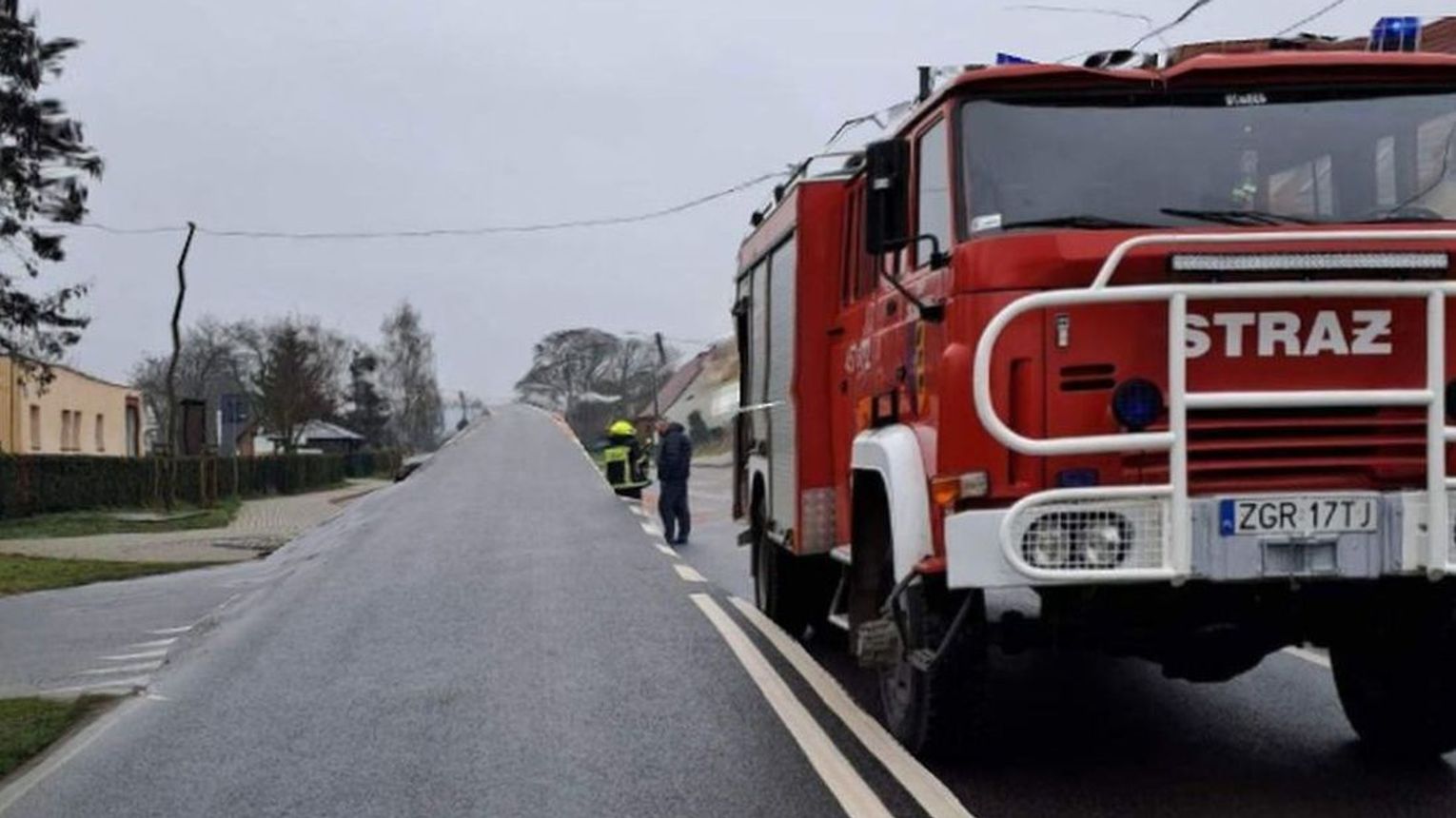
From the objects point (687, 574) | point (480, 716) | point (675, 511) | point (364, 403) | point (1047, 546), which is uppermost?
point (364, 403)

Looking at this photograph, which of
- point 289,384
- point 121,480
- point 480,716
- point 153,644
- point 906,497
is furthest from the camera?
point 289,384

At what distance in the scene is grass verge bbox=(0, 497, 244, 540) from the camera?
32188 millimetres

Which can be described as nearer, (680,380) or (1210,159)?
(1210,159)

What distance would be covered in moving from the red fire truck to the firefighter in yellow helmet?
21.0 metres

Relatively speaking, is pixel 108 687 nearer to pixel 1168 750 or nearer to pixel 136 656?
pixel 136 656

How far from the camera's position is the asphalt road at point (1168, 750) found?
6.43m

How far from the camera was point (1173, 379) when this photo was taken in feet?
19.0

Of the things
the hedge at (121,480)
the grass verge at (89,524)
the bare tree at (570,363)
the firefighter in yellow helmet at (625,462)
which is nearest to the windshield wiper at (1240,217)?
Answer: the firefighter in yellow helmet at (625,462)

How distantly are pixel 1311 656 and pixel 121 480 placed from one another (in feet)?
118

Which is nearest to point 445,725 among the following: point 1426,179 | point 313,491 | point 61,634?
point 1426,179

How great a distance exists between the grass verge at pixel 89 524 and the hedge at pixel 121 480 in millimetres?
403

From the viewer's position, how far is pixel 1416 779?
6.82m

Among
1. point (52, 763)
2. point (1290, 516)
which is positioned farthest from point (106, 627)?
point (1290, 516)

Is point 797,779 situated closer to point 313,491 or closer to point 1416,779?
point 1416,779
